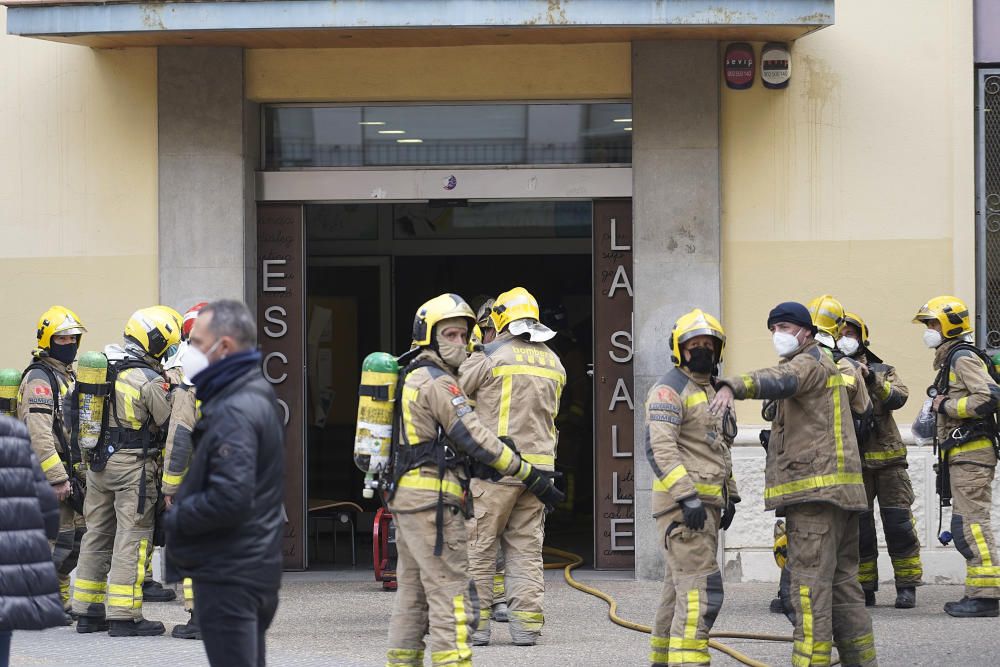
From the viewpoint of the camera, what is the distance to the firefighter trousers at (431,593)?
6.61 metres

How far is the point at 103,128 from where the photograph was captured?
11289mm

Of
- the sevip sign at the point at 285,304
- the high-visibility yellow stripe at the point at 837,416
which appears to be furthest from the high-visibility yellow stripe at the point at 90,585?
the high-visibility yellow stripe at the point at 837,416

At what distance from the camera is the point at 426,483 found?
265 inches

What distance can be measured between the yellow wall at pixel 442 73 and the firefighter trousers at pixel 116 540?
3680mm

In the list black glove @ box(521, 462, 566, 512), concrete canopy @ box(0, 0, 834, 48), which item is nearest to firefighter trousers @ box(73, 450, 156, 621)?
black glove @ box(521, 462, 566, 512)

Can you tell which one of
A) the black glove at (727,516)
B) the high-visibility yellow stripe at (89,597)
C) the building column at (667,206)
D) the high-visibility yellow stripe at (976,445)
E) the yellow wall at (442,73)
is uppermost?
the yellow wall at (442,73)

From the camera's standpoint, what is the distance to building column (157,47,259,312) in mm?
11117

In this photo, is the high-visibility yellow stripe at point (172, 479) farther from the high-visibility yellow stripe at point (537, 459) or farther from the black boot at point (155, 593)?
the black boot at point (155, 593)

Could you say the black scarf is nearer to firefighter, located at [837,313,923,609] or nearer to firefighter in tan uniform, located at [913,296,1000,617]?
firefighter, located at [837,313,923,609]

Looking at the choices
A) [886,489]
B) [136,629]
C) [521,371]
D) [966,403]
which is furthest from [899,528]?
[136,629]

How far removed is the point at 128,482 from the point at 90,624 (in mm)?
955

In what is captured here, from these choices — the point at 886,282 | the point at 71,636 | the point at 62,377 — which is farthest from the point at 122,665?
the point at 886,282

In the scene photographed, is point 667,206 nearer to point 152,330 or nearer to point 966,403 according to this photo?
point 966,403

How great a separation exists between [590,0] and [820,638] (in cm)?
508
